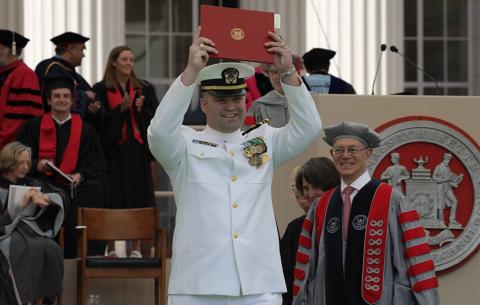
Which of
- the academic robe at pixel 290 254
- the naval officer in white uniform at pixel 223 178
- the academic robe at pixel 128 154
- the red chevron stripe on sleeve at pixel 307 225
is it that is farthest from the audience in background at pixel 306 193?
the academic robe at pixel 128 154

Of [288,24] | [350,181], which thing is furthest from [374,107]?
[288,24]

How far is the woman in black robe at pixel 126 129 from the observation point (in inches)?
501

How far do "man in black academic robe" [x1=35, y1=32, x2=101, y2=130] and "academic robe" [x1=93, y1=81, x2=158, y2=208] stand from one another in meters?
0.11

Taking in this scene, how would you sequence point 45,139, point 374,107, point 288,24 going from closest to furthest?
point 374,107 < point 45,139 < point 288,24

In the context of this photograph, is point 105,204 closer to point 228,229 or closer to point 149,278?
point 149,278

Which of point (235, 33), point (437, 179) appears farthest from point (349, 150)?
point (437, 179)

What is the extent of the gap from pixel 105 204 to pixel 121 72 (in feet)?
3.70

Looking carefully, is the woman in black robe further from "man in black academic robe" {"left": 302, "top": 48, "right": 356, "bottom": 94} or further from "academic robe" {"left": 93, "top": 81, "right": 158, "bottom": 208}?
"man in black academic robe" {"left": 302, "top": 48, "right": 356, "bottom": 94}

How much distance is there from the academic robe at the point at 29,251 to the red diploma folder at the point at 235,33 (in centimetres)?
411

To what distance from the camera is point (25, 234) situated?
11.1 m

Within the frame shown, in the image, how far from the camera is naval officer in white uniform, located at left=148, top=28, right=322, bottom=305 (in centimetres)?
723

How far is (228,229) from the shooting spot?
7.29m

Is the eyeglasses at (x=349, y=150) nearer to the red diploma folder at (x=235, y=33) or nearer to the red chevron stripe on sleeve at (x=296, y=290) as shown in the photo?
the red chevron stripe on sleeve at (x=296, y=290)

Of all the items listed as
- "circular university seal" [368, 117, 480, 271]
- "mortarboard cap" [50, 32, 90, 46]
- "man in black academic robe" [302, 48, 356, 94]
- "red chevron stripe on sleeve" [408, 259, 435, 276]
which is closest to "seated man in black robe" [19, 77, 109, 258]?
"mortarboard cap" [50, 32, 90, 46]
